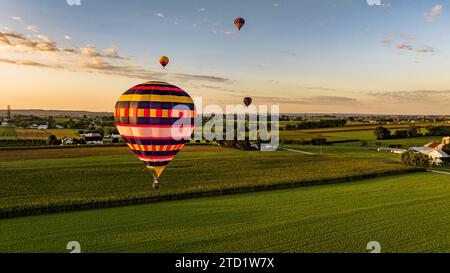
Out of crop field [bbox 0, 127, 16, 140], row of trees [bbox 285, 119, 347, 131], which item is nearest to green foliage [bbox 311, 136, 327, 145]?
row of trees [bbox 285, 119, 347, 131]

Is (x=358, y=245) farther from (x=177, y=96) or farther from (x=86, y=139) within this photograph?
(x=86, y=139)

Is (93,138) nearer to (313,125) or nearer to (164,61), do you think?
(164,61)

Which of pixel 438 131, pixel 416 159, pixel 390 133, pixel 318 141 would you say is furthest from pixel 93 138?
pixel 438 131

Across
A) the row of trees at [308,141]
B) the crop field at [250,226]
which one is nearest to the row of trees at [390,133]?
the row of trees at [308,141]

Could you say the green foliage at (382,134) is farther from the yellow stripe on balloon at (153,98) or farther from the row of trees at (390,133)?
the yellow stripe on balloon at (153,98)

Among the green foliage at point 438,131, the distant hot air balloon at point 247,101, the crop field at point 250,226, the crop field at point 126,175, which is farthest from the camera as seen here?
the green foliage at point 438,131
